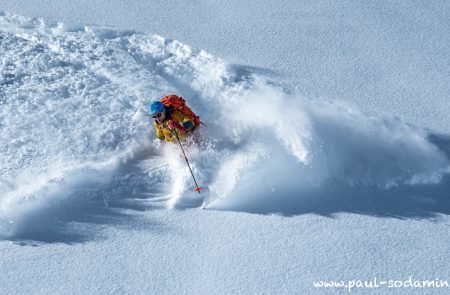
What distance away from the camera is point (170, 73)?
23.2ft

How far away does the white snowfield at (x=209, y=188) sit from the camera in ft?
15.2

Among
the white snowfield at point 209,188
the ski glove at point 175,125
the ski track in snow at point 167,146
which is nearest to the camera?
the white snowfield at point 209,188

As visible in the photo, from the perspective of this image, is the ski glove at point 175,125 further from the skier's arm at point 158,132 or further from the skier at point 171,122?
the skier's arm at point 158,132

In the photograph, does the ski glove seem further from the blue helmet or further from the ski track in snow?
the ski track in snow

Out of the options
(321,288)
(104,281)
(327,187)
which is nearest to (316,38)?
(327,187)

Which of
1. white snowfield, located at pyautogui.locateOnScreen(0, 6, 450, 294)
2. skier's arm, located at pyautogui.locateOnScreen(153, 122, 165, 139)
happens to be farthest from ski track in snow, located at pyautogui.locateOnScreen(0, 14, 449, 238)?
skier's arm, located at pyautogui.locateOnScreen(153, 122, 165, 139)

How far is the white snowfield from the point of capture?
4621mm

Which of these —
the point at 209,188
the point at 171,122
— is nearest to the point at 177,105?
the point at 171,122

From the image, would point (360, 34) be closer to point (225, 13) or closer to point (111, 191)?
point (225, 13)

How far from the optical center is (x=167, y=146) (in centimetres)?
596

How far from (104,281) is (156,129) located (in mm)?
1925

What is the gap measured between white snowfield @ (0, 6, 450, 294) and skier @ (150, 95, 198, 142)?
7.3 inches

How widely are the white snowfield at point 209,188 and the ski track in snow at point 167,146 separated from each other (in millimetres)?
18

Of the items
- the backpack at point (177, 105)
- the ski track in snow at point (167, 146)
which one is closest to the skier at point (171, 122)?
the backpack at point (177, 105)
